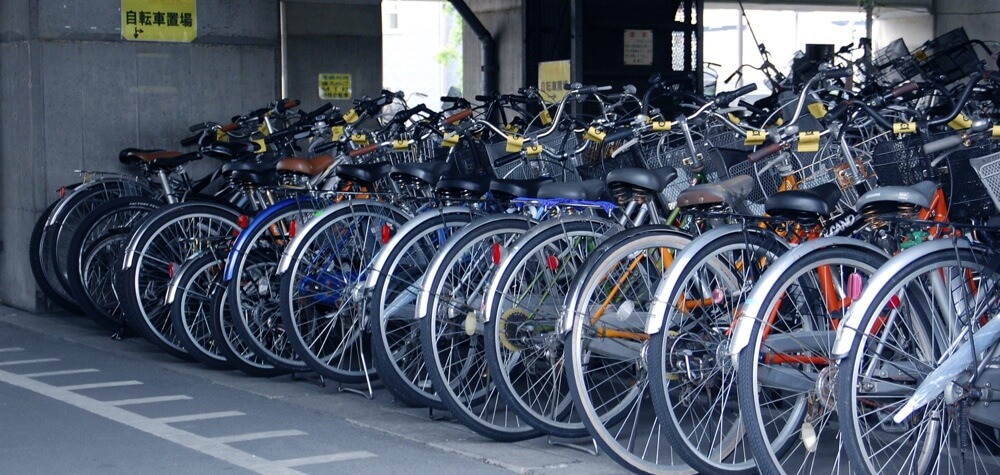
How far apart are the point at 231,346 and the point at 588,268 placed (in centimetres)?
270

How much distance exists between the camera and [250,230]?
261 inches

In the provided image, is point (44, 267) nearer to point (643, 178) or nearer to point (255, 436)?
point (255, 436)

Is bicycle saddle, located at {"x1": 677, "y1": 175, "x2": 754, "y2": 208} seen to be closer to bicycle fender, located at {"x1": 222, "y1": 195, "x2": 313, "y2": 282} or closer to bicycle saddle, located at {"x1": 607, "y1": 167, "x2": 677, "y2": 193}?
bicycle saddle, located at {"x1": 607, "y1": 167, "x2": 677, "y2": 193}

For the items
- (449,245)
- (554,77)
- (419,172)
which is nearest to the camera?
(449,245)

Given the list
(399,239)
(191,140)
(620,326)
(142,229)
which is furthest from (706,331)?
(191,140)

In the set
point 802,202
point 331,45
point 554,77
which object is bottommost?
point 802,202

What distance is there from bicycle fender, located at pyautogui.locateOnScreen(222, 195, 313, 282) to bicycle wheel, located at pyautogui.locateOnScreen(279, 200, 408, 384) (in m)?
0.41

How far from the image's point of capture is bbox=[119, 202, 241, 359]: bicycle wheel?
7199mm

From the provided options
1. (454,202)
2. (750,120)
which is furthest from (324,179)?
(750,120)

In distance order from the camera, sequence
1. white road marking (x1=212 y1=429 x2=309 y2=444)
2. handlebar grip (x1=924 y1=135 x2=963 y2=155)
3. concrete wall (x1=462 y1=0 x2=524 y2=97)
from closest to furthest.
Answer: handlebar grip (x1=924 y1=135 x2=963 y2=155) < white road marking (x1=212 y1=429 x2=309 y2=444) < concrete wall (x1=462 y1=0 x2=524 y2=97)

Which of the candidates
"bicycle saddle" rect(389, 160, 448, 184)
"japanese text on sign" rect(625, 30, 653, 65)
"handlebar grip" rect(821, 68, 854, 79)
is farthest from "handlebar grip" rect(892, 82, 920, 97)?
"japanese text on sign" rect(625, 30, 653, 65)

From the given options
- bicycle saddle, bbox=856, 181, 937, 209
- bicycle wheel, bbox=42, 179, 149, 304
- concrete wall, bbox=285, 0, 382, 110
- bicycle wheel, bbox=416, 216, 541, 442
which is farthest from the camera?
concrete wall, bbox=285, 0, 382, 110

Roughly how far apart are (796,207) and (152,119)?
231 inches

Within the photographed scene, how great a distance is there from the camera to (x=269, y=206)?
691 cm
